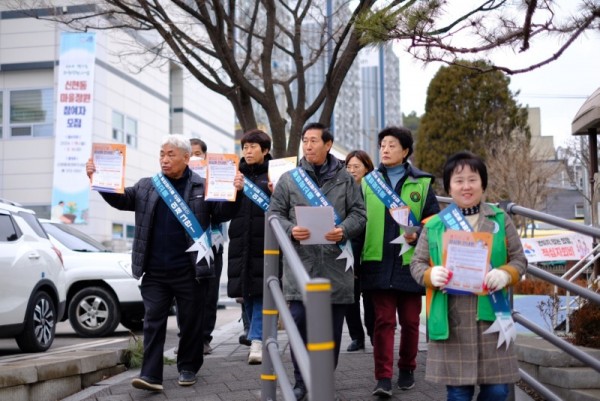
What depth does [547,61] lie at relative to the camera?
5.67 metres

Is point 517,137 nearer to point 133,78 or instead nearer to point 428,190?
point 133,78

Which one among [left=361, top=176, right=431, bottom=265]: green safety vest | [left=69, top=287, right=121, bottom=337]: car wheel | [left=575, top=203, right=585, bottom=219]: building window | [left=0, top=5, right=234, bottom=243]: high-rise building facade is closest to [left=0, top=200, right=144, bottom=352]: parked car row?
[left=69, top=287, right=121, bottom=337]: car wheel

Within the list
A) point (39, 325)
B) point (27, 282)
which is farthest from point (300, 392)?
point (39, 325)

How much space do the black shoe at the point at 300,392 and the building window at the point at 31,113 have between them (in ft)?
79.9

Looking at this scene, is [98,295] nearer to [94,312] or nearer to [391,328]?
[94,312]

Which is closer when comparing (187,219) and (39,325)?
(187,219)

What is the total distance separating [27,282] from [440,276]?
20.0 ft

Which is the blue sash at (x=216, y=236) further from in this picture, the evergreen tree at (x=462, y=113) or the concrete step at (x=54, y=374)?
the evergreen tree at (x=462, y=113)

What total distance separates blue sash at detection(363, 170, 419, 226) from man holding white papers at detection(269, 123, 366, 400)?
0.81 feet

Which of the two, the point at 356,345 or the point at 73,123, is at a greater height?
the point at 73,123

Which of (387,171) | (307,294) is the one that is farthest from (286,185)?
(307,294)

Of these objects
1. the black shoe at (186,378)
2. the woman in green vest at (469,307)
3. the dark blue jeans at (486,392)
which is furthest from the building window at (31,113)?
the dark blue jeans at (486,392)

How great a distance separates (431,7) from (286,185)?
177 cm

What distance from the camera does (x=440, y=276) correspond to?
12.8 ft
